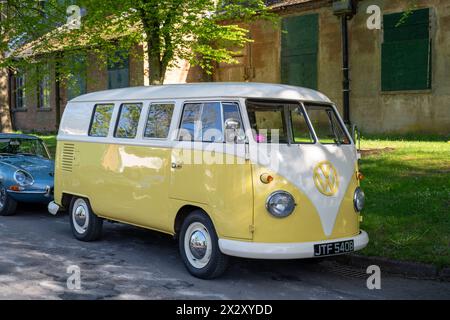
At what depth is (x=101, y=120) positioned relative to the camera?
7.73 metres

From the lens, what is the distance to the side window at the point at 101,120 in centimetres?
757

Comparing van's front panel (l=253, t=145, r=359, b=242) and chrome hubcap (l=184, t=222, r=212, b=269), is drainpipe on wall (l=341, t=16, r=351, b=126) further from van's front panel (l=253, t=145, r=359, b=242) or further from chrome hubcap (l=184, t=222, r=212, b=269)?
chrome hubcap (l=184, t=222, r=212, b=269)

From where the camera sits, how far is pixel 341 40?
19344 millimetres

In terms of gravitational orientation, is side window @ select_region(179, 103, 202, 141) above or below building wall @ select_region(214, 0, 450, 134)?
below

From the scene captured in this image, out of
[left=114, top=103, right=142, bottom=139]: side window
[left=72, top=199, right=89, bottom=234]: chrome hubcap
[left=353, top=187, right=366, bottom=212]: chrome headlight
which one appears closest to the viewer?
[left=353, top=187, right=366, bottom=212]: chrome headlight

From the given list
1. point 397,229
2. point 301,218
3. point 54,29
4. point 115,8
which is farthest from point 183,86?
Result: point 54,29

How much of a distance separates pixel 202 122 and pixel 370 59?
14029 millimetres

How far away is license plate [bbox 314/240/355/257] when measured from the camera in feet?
18.4

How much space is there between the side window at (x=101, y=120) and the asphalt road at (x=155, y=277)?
62.4 inches

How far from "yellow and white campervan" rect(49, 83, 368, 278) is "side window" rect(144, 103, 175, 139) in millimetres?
13

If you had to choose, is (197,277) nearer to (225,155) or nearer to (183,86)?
(225,155)

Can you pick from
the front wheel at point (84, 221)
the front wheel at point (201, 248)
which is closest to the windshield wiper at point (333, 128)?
the front wheel at point (201, 248)

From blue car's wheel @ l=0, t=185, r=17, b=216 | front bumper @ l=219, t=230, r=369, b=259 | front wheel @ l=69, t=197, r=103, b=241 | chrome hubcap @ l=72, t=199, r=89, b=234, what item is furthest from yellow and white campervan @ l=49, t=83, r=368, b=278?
blue car's wheel @ l=0, t=185, r=17, b=216

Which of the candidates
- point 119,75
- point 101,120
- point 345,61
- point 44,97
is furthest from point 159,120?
point 44,97
